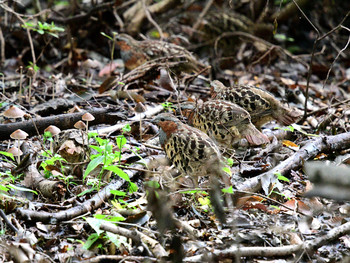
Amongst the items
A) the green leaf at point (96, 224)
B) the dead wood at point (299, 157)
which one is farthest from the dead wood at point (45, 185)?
the dead wood at point (299, 157)

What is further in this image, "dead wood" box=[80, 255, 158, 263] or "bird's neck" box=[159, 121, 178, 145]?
"bird's neck" box=[159, 121, 178, 145]

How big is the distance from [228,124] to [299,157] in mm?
804

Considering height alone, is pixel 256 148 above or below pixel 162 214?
below

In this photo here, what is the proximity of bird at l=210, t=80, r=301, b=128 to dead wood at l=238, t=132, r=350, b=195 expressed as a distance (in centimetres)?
50

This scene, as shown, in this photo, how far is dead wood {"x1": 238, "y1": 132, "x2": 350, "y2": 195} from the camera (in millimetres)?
4191

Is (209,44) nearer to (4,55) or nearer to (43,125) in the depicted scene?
(4,55)

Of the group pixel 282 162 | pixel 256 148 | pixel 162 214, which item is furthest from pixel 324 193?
pixel 256 148

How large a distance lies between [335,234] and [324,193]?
6.17 feet

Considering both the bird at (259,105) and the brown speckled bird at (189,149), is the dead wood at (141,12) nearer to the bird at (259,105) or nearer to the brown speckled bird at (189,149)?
the bird at (259,105)

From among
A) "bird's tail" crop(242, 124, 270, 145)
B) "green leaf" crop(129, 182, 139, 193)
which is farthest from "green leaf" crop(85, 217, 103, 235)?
"bird's tail" crop(242, 124, 270, 145)

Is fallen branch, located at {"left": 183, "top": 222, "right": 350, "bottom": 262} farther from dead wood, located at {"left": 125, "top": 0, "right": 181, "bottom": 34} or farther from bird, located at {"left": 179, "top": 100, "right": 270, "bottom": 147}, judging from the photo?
dead wood, located at {"left": 125, "top": 0, "right": 181, "bottom": 34}

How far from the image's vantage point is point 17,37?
822 centimetres

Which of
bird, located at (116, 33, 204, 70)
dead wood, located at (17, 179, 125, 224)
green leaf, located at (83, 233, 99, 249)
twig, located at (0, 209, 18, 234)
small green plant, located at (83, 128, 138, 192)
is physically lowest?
green leaf, located at (83, 233, 99, 249)

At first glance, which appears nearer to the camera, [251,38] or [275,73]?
[275,73]
